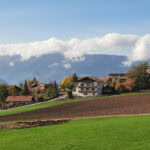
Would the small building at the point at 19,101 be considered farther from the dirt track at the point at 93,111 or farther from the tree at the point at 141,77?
the tree at the point at 141,77

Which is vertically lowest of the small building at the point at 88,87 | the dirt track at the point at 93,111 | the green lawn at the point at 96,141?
the dirt track at the point at 93,111

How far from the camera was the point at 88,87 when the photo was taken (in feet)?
346

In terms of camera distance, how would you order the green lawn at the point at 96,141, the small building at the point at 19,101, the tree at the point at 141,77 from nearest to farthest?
the green lawn at the point at 96,141
the tree at the point at 141,77
the small building at the point at 19,101

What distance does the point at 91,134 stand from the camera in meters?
23.9

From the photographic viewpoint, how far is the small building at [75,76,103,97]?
343 ft

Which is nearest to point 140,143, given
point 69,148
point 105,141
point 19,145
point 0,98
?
point 105,141

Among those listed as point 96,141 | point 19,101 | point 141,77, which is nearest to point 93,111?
point 96,141

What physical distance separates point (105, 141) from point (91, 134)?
370 centimetres

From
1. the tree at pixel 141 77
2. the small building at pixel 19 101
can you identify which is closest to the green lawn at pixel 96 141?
the tree at pixel 141 77

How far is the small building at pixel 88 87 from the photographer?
105m

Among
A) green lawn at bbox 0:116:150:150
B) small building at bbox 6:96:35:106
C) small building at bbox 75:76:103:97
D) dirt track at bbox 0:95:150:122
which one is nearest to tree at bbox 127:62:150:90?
small building at bbox 75:76:103:97

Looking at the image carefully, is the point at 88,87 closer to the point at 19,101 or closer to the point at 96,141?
the point at 19,101

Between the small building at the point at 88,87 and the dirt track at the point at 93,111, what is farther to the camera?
the small building at the point at 88,87

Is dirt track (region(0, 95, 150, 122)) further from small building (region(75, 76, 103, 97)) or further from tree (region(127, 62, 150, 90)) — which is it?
small building (region(75, 76, 103, 97))
